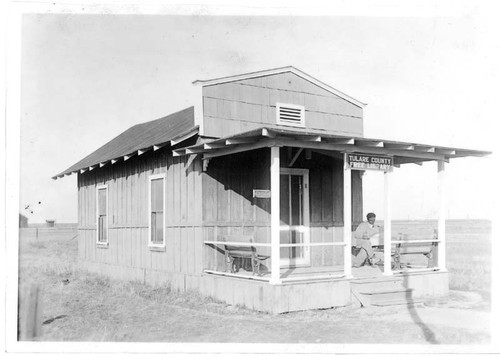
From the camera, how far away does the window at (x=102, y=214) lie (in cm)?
1911

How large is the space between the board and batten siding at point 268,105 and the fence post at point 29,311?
6.11 metres

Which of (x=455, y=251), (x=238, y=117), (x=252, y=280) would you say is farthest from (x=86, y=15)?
(x=455, y=251)

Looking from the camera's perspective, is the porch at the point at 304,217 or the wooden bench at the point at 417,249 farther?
the wooden bench at the point at 417,249

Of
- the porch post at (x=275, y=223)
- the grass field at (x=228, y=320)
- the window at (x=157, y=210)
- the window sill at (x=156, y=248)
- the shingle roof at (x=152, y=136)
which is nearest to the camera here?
the grass field at (x=228, y=320)

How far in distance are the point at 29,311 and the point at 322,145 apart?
6.34m

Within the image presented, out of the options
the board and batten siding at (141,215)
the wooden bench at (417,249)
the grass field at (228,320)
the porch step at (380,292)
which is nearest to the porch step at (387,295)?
the porch step at (380,292)

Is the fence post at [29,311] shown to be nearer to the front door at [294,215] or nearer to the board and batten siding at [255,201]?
the board and batten siding at [255,201]

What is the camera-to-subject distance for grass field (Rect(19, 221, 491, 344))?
383 inches

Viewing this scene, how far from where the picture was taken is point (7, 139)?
8.92 metres

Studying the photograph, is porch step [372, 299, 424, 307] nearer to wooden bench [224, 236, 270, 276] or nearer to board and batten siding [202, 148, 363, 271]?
wooden bench [224, 236, 270, 276]

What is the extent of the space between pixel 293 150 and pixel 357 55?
2.70m

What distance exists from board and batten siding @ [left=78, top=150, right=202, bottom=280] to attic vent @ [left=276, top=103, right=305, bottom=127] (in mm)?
2550

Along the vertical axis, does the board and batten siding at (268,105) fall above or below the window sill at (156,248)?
above

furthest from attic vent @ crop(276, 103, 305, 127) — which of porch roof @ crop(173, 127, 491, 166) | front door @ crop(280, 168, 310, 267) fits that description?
porch roof @ crop(173, 127, 491, 166)
